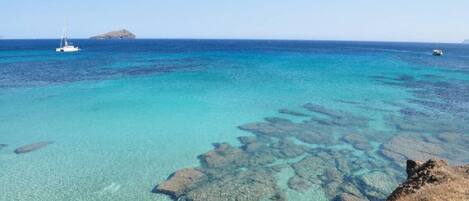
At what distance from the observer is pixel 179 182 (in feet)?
53.4

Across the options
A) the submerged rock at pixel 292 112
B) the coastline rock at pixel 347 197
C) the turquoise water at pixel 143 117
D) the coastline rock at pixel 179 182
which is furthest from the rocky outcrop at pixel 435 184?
the submerged rock at pixel 292 112

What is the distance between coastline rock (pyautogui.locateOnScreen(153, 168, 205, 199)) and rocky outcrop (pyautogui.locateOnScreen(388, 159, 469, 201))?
8.87m

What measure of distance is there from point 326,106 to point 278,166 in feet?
47.5

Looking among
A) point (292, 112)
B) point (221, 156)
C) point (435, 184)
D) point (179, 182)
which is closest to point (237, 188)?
point (179, 182)

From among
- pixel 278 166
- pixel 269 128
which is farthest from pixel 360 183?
pixel 269 128

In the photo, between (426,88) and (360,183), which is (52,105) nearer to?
(360,183)

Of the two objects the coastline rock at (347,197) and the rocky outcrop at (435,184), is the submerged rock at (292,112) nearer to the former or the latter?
the coastline rock at (347,197)

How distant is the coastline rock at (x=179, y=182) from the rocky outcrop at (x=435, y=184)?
887cm

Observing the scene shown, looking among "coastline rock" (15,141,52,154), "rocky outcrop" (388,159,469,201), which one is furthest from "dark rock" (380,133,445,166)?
"coastline rock" (15,141,52,154)

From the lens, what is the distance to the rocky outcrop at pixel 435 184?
7618mm

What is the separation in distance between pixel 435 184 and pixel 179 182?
10396 millimetres

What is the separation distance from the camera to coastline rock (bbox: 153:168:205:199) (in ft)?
51.0

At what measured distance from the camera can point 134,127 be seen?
82.6 ft

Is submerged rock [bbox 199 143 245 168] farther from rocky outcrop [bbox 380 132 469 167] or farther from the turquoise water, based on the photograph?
rocky outcrop [bbox 380 132 469 167]
